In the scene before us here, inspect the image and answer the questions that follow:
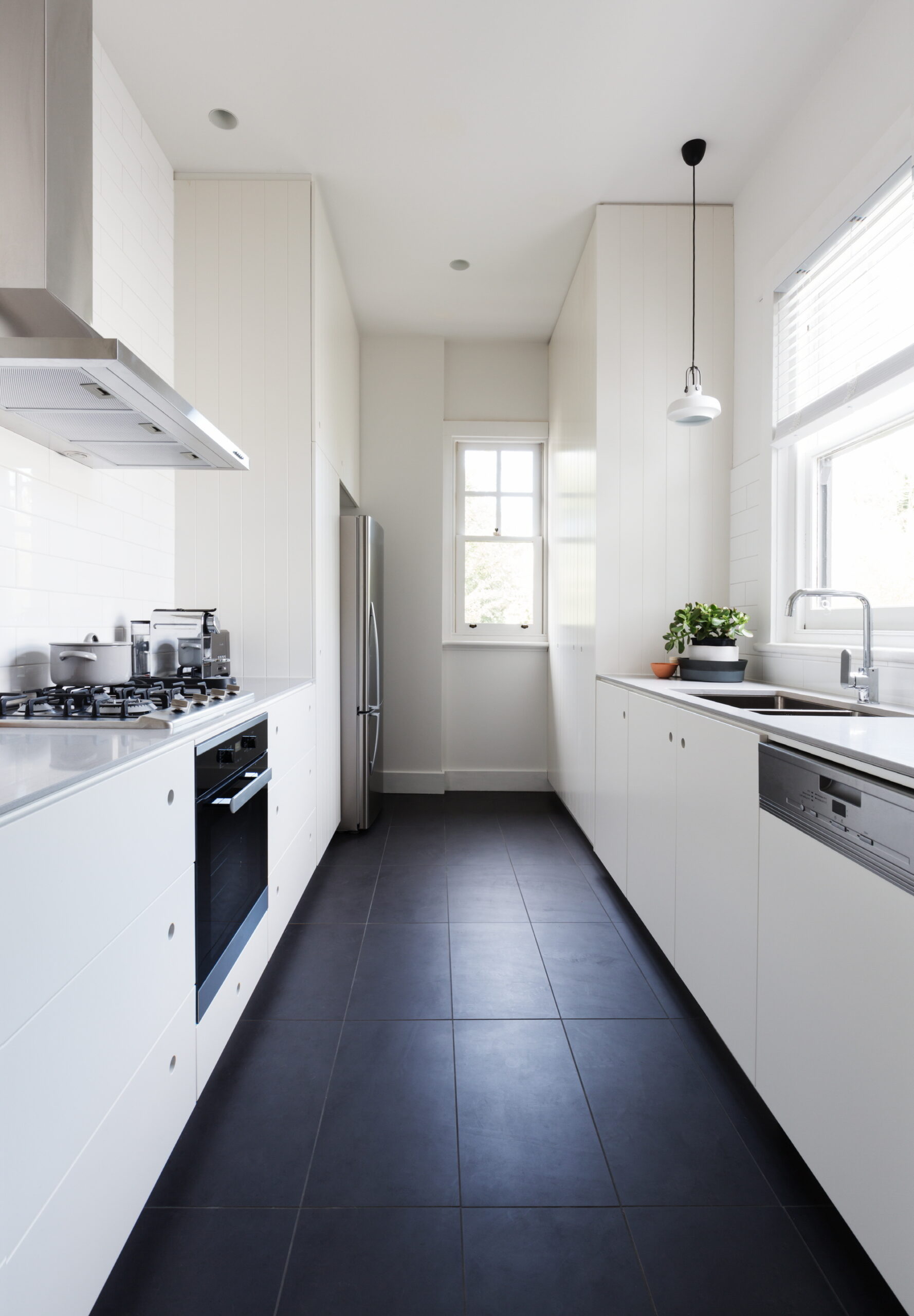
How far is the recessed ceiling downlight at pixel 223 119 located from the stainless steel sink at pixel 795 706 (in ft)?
8.79

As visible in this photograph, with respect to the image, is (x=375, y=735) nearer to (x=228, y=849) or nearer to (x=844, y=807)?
(x=228, y=849)

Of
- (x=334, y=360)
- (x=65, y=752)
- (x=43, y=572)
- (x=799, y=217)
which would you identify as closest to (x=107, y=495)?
(x=43, y=572)

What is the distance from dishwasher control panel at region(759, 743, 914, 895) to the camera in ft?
3.37

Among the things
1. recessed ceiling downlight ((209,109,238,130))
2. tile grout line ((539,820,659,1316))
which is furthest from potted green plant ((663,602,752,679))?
recessed ceiling downlight ((209,109,238,130))

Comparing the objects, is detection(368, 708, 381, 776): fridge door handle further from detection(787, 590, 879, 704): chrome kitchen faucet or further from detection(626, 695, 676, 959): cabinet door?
detection(787, 590, 879, 704): chrome kitchen faucet

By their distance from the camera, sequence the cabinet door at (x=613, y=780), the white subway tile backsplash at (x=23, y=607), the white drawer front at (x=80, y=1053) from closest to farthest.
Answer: the white drawer front at (x=80, y=1053), the white subway tile backsplash at (x=23, y=607), the cabinet door at (x=613, y=780)

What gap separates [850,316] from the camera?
232cm

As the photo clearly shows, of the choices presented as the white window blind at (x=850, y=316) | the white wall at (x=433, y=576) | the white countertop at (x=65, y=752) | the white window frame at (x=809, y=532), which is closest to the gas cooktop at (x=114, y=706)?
the white countertop at (x=65, y=752)

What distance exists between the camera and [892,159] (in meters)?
2.02

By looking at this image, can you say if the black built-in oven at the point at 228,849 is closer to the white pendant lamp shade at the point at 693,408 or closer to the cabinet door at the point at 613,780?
the cabinet door at the point at 613,780

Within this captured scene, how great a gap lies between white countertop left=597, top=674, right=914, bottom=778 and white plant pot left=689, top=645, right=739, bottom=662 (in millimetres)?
322

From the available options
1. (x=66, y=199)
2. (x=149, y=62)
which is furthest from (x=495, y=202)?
(x=66, y=199)

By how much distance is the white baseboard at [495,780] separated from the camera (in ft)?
15.8

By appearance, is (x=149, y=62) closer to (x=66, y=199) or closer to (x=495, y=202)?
(x=66, y=199)
